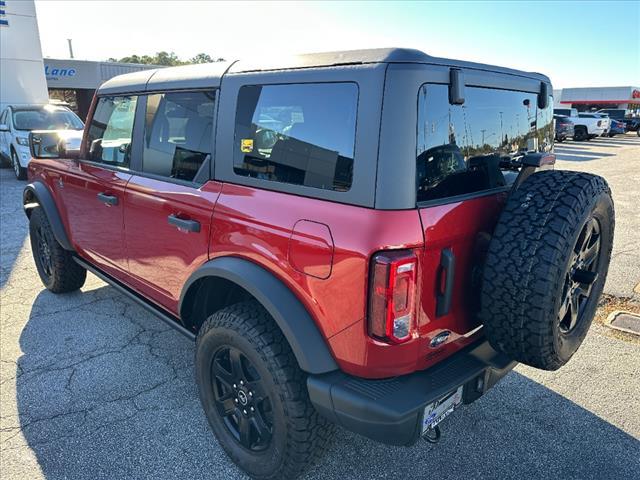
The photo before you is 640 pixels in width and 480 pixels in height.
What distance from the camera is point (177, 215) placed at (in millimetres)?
2508

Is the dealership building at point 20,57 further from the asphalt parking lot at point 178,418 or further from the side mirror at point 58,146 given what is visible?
the asphalt parking lot at point 178,418

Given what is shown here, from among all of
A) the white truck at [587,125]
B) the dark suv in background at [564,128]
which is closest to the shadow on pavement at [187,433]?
the dark suv in background at [564,128]

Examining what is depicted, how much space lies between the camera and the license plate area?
1826 millimetres

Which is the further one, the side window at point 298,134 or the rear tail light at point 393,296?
the side window at point 298,134

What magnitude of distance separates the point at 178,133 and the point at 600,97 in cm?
5872

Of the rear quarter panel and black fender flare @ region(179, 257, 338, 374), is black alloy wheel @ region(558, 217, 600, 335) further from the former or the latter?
black fender flare @ region(179, 257, 338, 374)

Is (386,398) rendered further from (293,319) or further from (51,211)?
(51,211)

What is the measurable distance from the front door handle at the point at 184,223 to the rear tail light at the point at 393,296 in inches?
42.6

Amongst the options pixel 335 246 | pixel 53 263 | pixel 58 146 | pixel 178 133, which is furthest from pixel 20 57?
pixel 335 246

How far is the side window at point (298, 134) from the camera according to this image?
1836 mm

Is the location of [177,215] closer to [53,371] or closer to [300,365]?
[300,365]

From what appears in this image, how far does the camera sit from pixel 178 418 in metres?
2.69

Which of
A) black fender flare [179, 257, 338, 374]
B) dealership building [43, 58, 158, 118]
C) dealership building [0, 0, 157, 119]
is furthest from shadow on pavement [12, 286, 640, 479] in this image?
dealership building [43, 58, 158, 118]

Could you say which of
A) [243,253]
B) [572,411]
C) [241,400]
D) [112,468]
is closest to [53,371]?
[112,468]
